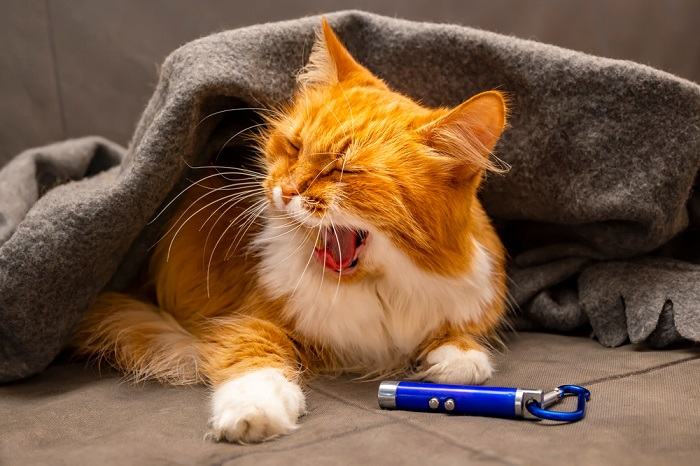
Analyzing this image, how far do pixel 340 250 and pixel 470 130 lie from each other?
27 cm

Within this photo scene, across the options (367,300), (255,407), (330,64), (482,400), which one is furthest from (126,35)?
(482,400)

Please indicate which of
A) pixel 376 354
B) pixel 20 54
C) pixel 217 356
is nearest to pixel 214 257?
pixel 217 356

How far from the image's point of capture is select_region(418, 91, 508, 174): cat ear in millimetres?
1039

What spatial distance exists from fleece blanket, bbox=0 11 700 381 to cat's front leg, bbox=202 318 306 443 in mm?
254

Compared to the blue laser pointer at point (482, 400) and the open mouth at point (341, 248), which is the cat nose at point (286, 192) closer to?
the open mouth at point (341, 248)

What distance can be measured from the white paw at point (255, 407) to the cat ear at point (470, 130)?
424 mm

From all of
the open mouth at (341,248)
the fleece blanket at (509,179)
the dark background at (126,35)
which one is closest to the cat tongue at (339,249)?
the open mouth at (341,248)

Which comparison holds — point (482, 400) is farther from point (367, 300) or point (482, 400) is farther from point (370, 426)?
point (367, 300)

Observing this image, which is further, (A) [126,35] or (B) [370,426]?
(A) [126,35]

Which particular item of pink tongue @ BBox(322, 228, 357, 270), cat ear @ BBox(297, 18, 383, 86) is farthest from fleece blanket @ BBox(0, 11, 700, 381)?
pink tongue @ BBox(322, 228, 357, 270)

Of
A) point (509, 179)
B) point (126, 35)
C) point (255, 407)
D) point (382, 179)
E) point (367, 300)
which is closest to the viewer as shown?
point (255, 407)

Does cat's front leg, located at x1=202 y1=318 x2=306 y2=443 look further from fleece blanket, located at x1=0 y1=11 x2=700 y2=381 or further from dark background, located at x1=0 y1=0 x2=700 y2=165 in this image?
dark background, located at x1=0 y1=0 x2=700 y2=165

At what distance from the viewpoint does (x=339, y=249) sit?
112 cm

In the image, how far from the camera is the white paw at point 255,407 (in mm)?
936
